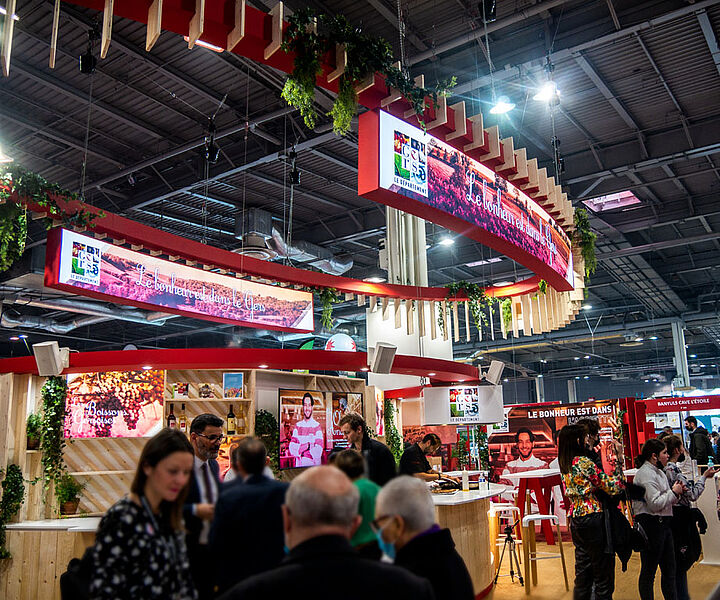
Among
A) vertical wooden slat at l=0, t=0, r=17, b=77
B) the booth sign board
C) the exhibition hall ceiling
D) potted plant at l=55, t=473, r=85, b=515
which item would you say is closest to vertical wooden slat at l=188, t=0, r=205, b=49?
vertical wooden slat at l=0, t=0, r=17, b=77

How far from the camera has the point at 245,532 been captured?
188 centimetres

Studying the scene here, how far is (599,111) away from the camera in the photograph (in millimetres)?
9703

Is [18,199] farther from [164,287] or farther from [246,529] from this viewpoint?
[246,529]

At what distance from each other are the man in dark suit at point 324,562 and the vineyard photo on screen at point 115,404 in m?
7.44

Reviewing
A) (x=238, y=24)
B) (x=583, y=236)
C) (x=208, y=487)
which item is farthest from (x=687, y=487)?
(x=238, y=24)

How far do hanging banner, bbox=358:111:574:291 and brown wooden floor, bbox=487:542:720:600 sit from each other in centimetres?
348

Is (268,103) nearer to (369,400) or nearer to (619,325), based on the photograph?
(369,400)

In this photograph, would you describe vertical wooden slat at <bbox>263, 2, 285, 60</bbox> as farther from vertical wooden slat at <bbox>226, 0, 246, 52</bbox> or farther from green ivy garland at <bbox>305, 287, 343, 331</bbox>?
green ivy garland at <bbox>305, 287, 343, 331</bbox>

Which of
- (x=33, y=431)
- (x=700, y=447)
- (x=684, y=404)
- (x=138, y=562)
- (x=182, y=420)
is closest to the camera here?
(x=138, y=562)

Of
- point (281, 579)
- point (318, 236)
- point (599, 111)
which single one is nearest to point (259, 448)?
point (281, 579)

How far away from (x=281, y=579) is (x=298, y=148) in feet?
28.5

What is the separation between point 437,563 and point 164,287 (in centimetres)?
593

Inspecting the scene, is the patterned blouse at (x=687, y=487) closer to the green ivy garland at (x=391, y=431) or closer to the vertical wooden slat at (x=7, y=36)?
the vertical wooden slat at (x=7, y=36)

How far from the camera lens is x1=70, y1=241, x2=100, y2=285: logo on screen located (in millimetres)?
6344
